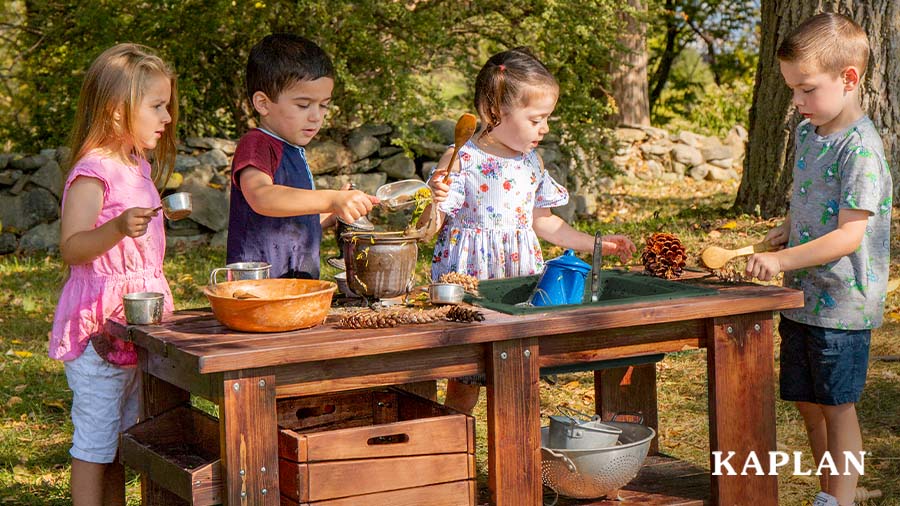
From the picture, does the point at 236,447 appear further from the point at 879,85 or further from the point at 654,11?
the point at 654,11

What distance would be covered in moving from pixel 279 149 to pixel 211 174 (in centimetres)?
567

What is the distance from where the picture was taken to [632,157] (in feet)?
39.6

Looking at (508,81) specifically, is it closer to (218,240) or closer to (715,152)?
(218,240)

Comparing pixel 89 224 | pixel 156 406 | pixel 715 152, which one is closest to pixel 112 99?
pixel 89 224

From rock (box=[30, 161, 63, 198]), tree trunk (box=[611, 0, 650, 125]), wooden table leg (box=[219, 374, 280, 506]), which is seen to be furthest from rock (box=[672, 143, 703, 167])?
wooden table leg (box=[219, 374, 280, 506])

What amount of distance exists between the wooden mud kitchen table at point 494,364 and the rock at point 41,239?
613cm

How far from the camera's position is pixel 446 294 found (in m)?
3.19

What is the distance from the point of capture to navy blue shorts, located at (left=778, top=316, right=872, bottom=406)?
3520mm

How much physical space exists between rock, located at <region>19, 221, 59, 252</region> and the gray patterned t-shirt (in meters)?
6.82

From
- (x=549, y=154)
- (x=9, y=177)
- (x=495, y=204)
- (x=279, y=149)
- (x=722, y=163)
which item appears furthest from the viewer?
(x=722, y=163)

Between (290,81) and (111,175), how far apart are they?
65 centimetres

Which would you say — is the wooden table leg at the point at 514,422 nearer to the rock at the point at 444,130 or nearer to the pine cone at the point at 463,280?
the pine cone at the point at 463,280

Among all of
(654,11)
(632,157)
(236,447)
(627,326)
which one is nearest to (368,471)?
(236,447)

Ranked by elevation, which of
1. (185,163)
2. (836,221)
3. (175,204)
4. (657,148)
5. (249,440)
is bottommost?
(249,440)
